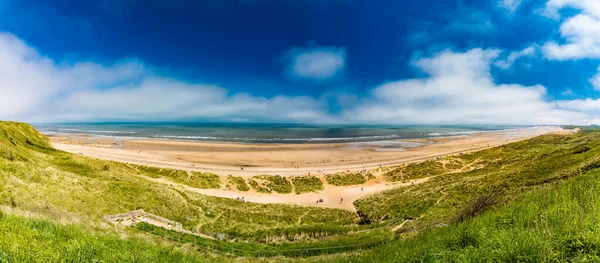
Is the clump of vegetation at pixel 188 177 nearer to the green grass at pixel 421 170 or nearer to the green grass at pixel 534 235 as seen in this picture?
the green grass at pixel 421 170

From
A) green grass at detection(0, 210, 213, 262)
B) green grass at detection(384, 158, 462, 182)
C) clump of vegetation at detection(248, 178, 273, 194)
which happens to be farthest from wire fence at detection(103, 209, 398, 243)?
green grass at detection(384, 158, 462, 182)

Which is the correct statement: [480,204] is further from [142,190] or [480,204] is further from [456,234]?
[142,190]

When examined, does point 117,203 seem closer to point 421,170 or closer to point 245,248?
point 245,248

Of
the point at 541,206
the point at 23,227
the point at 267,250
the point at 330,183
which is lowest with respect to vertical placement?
the point at 330,183

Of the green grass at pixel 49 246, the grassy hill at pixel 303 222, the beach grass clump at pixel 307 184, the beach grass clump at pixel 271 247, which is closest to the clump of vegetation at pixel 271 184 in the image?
the beach grass clump at pixel 307 184

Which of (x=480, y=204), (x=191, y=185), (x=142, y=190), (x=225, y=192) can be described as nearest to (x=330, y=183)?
(x=225, y=192)
